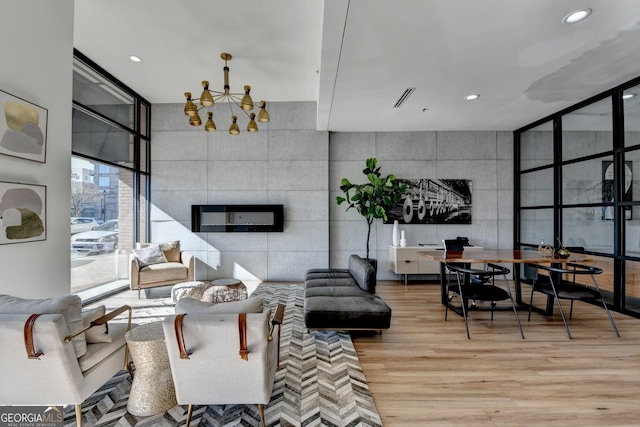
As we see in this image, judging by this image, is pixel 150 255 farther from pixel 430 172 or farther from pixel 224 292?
pixel 430 172

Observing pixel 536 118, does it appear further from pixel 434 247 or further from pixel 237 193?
pixel 237 193

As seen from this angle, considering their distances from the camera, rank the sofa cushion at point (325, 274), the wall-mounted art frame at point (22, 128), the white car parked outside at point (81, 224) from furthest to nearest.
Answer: the sofa cushion at point (325, 274), the white car parked outside at point (81, 224), the wall-mounted art frame at point (22, 128)

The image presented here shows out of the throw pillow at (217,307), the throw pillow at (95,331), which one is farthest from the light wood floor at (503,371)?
the throw pillow at (95,331)

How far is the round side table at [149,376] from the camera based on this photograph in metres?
1.88

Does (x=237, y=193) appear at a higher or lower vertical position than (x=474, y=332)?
higher

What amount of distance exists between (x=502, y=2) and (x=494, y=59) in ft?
3.05

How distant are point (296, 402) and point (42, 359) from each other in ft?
5.01

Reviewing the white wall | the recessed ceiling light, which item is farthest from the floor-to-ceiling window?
the recessed ceiling light

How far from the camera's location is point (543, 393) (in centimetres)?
215

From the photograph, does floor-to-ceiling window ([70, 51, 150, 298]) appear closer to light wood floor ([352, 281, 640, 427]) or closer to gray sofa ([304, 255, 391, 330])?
gray sofa ([304, 255, 391, 330])

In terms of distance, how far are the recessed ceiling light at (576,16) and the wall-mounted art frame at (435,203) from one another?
11.2 ft

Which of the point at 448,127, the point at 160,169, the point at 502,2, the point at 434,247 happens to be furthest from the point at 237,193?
the point at 502,2

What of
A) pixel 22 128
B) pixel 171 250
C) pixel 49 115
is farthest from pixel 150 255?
pixel 22 128

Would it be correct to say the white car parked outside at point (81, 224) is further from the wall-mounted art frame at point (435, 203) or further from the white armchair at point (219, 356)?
the wall-mounted art frame at point (435, 203)
